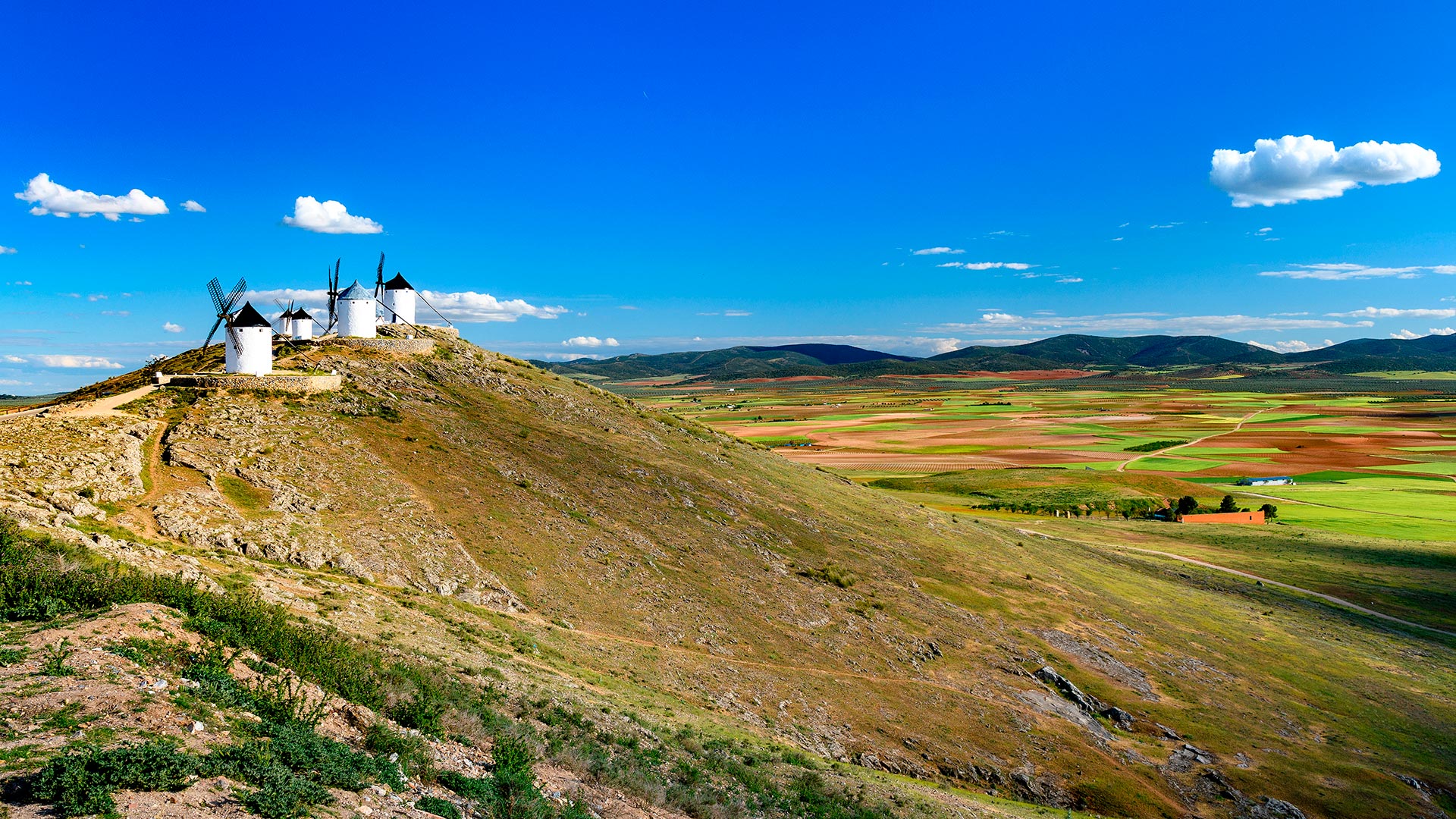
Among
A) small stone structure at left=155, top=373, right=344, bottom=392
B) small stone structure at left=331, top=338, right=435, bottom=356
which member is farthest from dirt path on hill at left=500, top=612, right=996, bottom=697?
small stone structure at left=331, top=338, right=435, bottom=356

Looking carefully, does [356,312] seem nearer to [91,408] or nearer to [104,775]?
[91,408]

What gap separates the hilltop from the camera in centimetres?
2497

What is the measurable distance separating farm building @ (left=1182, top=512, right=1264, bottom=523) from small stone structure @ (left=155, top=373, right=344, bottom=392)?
10769 cm

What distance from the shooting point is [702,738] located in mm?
23859

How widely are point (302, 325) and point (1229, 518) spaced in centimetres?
11667

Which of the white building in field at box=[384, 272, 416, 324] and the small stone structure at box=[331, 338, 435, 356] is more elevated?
the white building in field at box=[384, 272, 416, 324]

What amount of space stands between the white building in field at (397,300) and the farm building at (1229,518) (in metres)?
105

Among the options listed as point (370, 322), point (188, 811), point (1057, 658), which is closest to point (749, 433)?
point (370, 322)

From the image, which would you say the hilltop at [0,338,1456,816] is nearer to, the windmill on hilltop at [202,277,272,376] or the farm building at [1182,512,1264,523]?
the windmill on hilltop at [202,277,272,376]

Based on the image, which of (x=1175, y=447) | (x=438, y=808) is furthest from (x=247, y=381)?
(x=1175, y=447)

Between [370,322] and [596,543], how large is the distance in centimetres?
3460

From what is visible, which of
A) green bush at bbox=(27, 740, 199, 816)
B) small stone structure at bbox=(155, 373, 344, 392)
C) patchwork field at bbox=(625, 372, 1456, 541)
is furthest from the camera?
patchwork field at bbox=(625, 372, 1456, 541)

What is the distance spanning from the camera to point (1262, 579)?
224ft

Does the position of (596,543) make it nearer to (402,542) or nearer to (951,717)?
(402,542)
